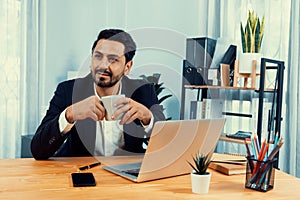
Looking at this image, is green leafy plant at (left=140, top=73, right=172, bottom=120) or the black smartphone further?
green leafy plant at (left=140, top=73, right=172, bottom=120)

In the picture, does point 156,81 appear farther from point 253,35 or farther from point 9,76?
point 9,76

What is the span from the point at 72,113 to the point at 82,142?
0.39 meters

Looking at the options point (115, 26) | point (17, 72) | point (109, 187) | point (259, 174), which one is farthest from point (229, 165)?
point (115, 26)

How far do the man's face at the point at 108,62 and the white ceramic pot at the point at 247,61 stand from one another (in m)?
0.98

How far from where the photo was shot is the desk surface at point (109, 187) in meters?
1.01

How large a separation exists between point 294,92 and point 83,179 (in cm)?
196

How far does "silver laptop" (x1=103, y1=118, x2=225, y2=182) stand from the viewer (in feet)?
3.54

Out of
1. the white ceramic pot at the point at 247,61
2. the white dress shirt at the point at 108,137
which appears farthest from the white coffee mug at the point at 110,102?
the white ceramic pot at the point at 247,61

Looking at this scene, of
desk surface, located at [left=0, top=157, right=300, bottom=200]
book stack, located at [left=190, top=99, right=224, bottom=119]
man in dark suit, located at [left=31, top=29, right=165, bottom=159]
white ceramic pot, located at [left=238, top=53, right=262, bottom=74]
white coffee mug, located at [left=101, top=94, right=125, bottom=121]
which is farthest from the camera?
book stack, located at [left=190, top=99, right=224, bottom=119]

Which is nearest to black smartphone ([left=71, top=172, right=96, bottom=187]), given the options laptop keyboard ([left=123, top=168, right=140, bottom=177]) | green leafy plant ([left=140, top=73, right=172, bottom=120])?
laptop keyboard ([left=123, top=168, right=140, bottom=177])

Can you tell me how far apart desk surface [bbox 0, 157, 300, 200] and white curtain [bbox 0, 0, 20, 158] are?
1.39 m

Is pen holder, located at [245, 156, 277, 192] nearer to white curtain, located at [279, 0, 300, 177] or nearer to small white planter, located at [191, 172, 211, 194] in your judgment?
small white planter, located at [191, 172, 211, 194]

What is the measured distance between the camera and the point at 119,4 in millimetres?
3201

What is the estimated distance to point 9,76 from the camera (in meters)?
2.62
